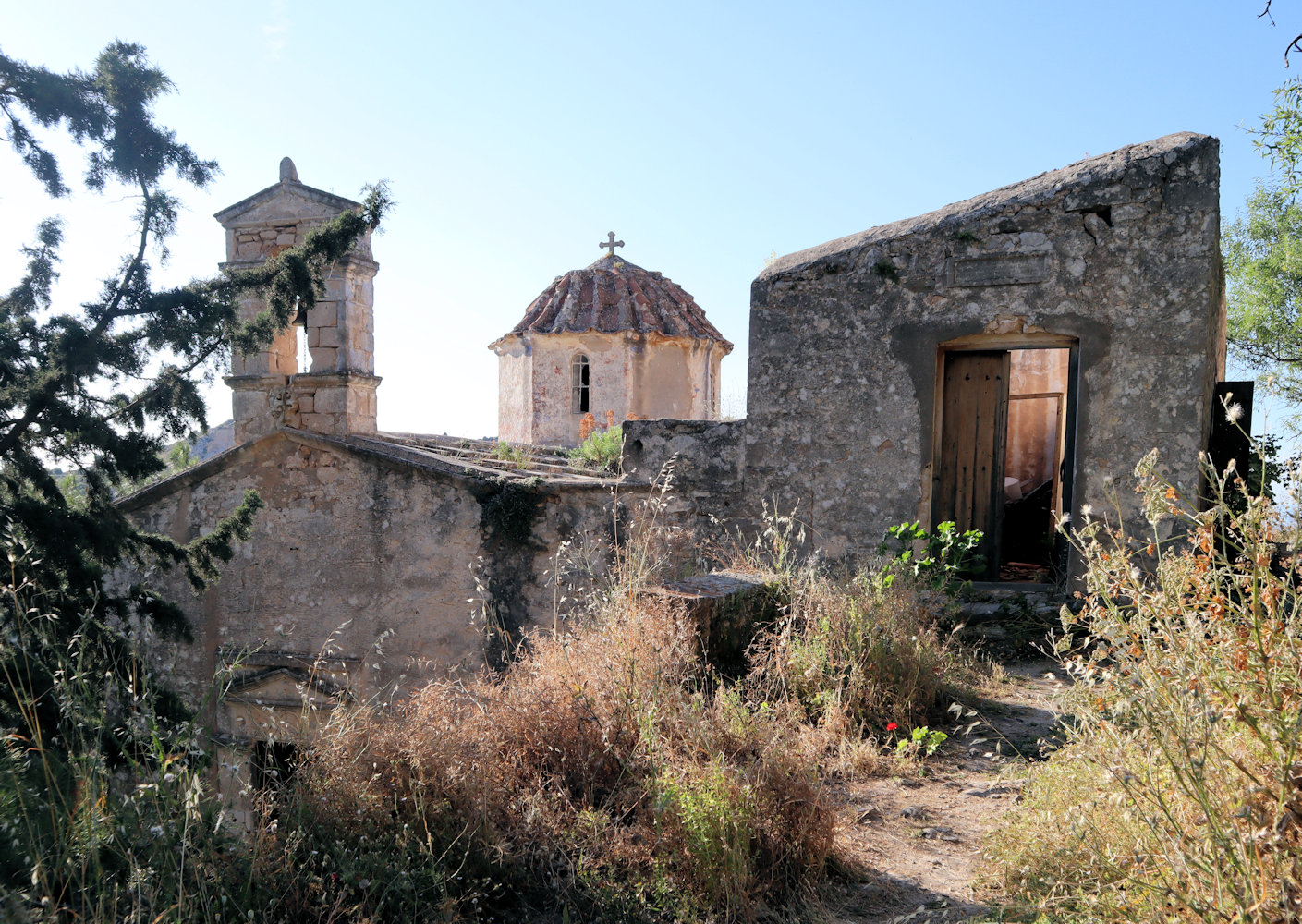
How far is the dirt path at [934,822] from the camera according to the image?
9.09 feet

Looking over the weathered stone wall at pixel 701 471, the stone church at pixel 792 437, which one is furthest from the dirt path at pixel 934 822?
the weathered stone wall at pixel 701 471

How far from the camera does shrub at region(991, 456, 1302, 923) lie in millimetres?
1984

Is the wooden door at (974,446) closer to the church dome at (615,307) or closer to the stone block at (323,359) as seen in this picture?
the stone block at (323,359)

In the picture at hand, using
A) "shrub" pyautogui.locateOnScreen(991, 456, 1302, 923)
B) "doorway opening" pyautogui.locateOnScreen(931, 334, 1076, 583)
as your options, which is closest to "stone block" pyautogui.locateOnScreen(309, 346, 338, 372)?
"doorway opening" pyautogui.locateOnScreen(931, 334, 1076, 583)

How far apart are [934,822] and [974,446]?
4707 mm

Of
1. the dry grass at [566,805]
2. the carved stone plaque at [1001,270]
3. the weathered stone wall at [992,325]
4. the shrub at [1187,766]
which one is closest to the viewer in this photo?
the shrub at [1187,766]

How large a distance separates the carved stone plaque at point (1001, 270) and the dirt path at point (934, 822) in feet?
11.3

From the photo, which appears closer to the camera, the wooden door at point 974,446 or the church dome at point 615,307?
the wooden door at point 974,446

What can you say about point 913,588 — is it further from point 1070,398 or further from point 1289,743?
point 1289,743

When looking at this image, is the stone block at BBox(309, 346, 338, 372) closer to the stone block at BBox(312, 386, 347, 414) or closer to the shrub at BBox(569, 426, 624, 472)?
the stone block at BBox(312, 386, 347, 414)

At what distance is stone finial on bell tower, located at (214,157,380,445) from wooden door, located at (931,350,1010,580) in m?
5.97

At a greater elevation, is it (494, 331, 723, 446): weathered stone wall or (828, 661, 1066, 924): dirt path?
(494, 331, 723, 446): weathered stone wall

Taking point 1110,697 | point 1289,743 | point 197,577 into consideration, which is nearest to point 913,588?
point 1110,697

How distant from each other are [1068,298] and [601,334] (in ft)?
35.5
